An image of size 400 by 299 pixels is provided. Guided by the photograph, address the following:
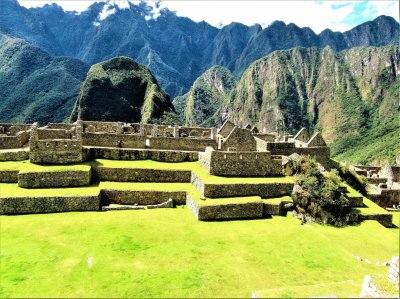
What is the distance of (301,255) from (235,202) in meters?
4.91

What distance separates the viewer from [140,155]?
23797 mm

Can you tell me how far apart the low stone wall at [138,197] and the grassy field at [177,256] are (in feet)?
3.73

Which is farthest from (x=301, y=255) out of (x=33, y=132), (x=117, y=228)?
(x=33, y=132)

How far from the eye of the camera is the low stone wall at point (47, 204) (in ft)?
58.1

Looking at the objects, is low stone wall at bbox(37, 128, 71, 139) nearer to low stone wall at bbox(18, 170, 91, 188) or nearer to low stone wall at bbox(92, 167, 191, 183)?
low stone wall at bbox(92, 167, 191, 183)

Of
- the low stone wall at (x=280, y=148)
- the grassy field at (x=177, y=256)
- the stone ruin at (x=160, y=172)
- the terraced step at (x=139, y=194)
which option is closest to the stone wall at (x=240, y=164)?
the stone ruin at (x=160, y=172)

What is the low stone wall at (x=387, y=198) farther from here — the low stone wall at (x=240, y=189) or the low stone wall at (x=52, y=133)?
the low stone wall at (x=52, y=133)

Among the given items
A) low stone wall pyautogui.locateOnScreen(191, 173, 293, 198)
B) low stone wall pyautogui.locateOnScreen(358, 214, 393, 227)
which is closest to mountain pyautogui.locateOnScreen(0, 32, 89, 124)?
low stone wall pyautogui.locateOnScreen(191, 173, 293, 198)

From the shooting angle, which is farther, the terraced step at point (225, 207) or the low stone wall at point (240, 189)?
the low stone wall at point (240, 189)

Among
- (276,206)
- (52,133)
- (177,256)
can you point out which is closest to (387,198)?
(276,206)

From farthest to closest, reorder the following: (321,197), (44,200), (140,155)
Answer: (140,155), (321,197), (44,200)

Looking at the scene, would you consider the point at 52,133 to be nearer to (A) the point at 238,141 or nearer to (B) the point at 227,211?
(A) the point at 238,141

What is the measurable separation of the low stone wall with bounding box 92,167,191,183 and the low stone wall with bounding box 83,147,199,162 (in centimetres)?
193

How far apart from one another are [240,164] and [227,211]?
4109mm
